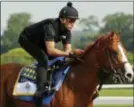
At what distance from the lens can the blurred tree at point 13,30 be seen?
2067 inches

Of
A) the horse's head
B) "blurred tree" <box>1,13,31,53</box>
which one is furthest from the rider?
"blurred tree" <box>1,13,31,53</box>

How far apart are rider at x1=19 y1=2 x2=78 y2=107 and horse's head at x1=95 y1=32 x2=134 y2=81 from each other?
1.71 ft

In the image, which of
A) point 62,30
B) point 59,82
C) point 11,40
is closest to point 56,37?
point 62,30

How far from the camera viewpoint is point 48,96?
791 cm

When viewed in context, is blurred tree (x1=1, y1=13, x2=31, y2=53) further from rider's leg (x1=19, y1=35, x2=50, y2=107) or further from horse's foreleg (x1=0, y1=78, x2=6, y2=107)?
rider's leg (x1=19, y1=35, x2=50, y2=107)

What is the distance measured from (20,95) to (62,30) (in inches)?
54.5

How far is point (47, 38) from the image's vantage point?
7754 millimetres

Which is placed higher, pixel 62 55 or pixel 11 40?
pixel 62 55

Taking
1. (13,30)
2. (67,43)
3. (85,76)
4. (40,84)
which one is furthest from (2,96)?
(13,30)

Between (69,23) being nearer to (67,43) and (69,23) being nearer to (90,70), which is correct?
(67,43)

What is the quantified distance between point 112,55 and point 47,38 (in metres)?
1.06

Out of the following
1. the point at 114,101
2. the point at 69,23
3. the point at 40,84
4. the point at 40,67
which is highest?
the point at 69,23

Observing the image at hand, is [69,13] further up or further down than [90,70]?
further up

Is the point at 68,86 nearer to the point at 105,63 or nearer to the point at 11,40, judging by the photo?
the point at 105,63
